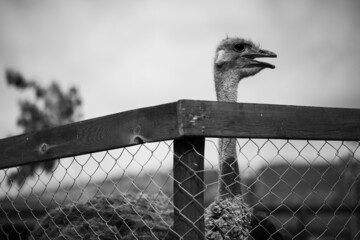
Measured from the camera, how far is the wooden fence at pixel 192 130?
1.90 m

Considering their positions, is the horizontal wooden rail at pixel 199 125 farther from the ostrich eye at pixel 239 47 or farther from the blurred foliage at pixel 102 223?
the ostrich eye at pixel 239 47

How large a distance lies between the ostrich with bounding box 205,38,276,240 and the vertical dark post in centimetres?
118

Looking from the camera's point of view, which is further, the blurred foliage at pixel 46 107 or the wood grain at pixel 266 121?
the blurred foliage at pixel 46 107

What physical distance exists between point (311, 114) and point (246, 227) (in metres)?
1.33

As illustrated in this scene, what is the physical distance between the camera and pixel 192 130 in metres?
1.89

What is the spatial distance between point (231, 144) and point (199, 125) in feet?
5.30

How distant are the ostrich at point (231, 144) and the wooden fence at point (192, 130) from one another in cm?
106

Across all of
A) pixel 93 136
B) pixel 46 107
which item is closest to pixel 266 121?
pixel 93 136

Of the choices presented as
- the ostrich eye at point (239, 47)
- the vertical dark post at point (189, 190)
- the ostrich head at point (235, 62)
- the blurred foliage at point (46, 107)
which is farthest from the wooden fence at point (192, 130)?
the blurred foliage at point (46, 107)

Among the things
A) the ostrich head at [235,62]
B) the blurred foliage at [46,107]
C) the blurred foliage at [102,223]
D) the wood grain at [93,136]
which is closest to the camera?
the wood grain at [93,136]

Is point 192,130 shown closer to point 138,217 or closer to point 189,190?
point 189,190

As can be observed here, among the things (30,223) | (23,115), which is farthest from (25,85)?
(30,223)

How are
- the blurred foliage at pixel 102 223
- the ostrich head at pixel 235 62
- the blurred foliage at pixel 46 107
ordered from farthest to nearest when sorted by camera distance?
the blurred foliage at pixel 46 107
the ostrich head at pixel 235 62
the blurred foliage at pixel 102 223

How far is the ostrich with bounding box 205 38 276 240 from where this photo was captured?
3151 mm
